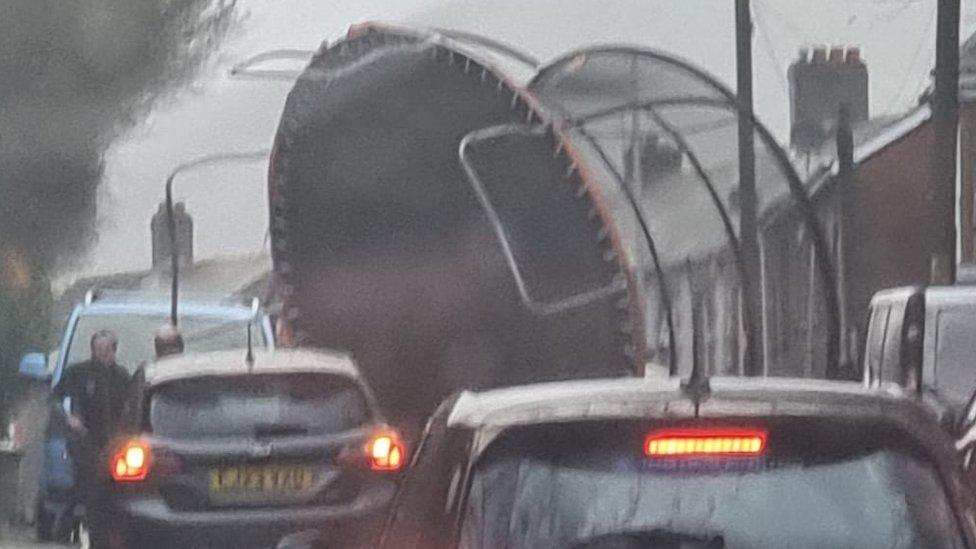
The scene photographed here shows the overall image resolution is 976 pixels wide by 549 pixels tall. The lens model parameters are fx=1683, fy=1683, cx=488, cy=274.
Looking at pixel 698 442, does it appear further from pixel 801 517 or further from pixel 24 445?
pixel 24 445

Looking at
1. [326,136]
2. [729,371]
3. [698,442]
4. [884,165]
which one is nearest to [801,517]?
[698,442]

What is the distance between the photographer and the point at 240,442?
490 cm

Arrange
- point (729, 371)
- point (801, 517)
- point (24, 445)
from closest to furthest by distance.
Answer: point (801, 517), point (729, 371), point (24, 445)

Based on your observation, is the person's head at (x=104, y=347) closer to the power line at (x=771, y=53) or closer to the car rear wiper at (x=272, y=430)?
the car rear wiper at (x=272, y=430)

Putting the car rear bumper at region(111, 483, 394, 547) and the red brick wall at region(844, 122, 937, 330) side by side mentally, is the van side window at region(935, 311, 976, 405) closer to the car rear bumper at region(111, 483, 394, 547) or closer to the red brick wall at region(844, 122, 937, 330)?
the red brick wall at region(844, 122, 937, 330)

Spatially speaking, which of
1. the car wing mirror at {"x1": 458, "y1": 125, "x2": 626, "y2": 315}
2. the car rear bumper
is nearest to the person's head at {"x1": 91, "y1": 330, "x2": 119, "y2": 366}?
the car rear bumper

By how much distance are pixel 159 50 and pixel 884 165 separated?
219cm

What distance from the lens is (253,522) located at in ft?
16.0

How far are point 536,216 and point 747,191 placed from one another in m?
0.62

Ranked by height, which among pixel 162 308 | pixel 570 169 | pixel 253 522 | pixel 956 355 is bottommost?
pixel 253 522

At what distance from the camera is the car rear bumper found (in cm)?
487

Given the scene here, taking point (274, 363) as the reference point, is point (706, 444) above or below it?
above

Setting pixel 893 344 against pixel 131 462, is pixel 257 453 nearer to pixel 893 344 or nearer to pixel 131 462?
pixel 131 462

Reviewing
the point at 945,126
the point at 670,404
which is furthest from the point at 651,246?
the point at 670,404
